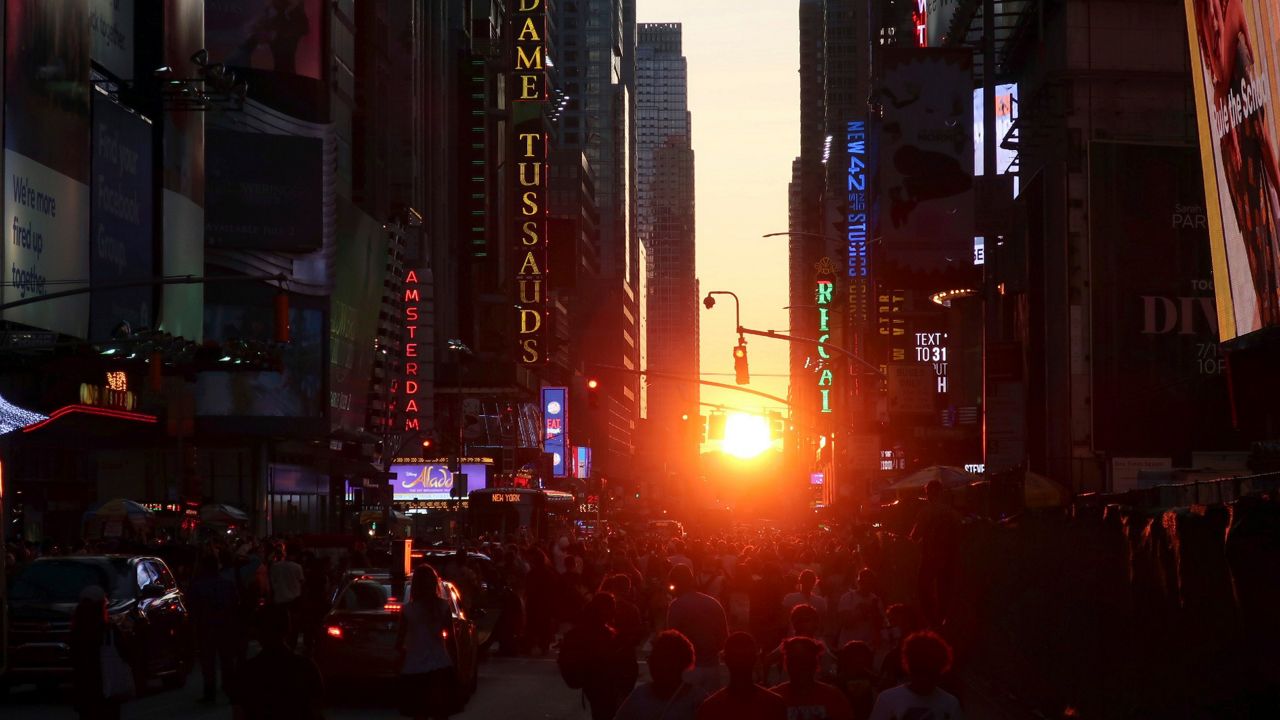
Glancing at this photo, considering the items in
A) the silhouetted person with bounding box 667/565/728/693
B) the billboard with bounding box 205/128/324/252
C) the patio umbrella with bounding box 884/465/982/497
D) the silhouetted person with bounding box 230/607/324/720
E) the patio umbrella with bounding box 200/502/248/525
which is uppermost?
the billboard with bounding box 205/128/324/252

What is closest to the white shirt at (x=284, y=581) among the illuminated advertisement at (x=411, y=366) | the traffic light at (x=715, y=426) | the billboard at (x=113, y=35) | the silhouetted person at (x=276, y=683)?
the silhouetted person at (x=276, y=683)

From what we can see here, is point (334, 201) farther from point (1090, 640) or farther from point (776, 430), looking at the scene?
point (1090, 640)

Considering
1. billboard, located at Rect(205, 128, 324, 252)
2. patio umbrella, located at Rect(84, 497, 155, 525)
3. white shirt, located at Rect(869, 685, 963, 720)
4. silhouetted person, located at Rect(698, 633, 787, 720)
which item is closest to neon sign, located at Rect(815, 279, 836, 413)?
billboard, located at Rect(205, 128, 324, 252)

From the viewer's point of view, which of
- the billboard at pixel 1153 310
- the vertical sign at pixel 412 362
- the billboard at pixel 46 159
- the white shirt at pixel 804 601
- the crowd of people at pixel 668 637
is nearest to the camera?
the crowd of people at pixel 668 637

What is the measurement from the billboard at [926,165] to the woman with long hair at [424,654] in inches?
1397

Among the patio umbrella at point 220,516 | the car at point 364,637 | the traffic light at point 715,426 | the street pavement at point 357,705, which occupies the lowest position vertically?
the street pavement at point 357,705

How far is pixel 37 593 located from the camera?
73.3 ft

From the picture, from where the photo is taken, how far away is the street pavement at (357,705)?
20547mm

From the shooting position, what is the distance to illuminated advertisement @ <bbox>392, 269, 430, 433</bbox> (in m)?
95.4

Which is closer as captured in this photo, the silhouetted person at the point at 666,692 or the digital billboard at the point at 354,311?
the silhouetted person at the point at 666,692

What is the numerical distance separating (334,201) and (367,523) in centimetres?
1523

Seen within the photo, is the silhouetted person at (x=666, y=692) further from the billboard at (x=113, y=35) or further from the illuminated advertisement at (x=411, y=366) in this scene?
the illuminated advertisement at (x=411, y=366)

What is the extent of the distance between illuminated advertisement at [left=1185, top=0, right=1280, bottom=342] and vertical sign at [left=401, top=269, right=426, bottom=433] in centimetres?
7373

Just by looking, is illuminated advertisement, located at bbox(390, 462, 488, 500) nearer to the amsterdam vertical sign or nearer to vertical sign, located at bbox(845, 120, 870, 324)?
the amsterdam vertical sign
